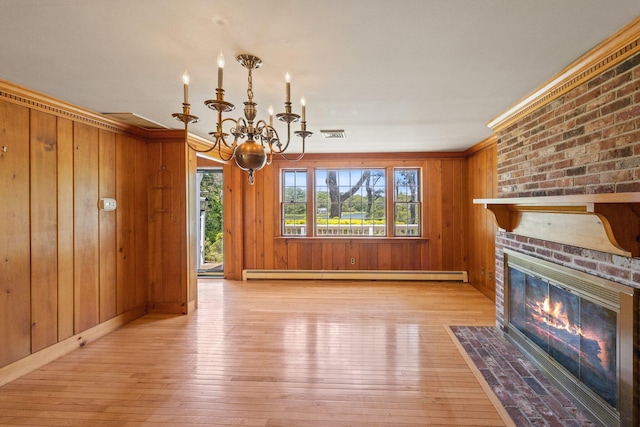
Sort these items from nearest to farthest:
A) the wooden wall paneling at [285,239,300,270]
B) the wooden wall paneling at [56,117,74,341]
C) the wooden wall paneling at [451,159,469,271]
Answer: the wooden wall paneling at [56,117,74,341], the wooden wall paneling at [451,159,469,271], the wooden wall paneling at [285,239,300,270]

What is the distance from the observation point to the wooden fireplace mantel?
1.65 metres

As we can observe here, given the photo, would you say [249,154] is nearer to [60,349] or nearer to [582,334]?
[582,334]

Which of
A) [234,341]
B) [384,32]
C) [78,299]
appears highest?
[384,32]

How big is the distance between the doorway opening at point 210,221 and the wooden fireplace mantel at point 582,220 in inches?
229

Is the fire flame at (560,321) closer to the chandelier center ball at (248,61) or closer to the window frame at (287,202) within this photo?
the chandelier center ball at (248,61)

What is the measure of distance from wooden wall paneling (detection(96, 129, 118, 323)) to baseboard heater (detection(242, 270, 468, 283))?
2.56 metres

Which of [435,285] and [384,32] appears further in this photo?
[435,285]

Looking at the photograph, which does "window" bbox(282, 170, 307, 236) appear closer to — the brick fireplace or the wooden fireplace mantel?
the wooden fireplace mantel

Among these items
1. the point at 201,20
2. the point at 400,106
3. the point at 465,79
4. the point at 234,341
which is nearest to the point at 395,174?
the point at 400,106

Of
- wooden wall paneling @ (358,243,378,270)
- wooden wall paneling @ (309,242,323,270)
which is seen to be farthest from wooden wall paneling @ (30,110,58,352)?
wooden wall paneling @ (358,243,378,270)

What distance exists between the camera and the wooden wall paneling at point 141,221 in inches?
152

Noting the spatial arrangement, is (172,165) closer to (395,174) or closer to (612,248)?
(395,174)

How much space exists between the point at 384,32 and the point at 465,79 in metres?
0.99

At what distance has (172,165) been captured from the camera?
3990 millimetres
